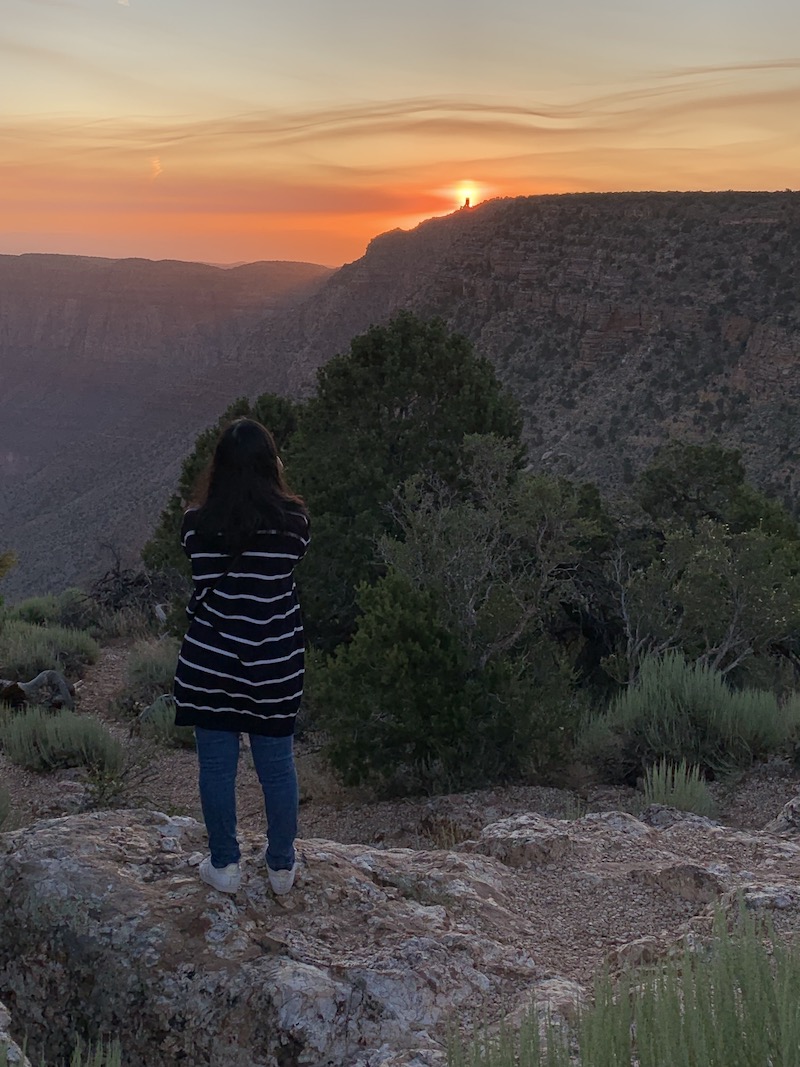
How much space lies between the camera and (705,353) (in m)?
34.9

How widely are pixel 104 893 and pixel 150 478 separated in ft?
157

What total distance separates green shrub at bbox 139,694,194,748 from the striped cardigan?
197 inches

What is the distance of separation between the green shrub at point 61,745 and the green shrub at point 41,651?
3.07 meters

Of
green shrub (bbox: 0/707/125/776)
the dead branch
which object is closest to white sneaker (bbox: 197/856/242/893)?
green shrub (bbox: 0/707/125/776)

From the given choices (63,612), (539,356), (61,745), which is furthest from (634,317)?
(61,745)

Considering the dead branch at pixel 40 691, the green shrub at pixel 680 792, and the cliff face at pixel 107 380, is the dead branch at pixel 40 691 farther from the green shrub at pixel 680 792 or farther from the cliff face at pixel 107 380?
the cliff face at pixel 107 380

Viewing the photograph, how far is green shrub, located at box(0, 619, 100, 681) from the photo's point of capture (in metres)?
10.8

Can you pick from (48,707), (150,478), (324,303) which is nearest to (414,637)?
(48,707)

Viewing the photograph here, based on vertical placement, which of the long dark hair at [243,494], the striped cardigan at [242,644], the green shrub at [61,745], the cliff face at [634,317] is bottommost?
the green shrub at [61,745]

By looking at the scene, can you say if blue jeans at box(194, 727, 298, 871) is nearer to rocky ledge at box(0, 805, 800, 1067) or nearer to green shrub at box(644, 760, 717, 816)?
rocky ledge at box(0, 805, 800, 1067)

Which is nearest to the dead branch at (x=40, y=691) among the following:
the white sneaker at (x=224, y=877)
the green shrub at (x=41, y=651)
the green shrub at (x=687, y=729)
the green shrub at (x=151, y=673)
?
the green shrub at (x=151, y=673)

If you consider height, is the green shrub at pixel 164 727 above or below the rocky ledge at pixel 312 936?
below

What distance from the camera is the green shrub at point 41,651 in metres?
10.8

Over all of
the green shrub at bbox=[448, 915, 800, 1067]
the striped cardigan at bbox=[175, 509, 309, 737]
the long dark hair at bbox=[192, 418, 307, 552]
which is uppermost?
the long dark hair at bbox=[192, 418, 307, 552]
